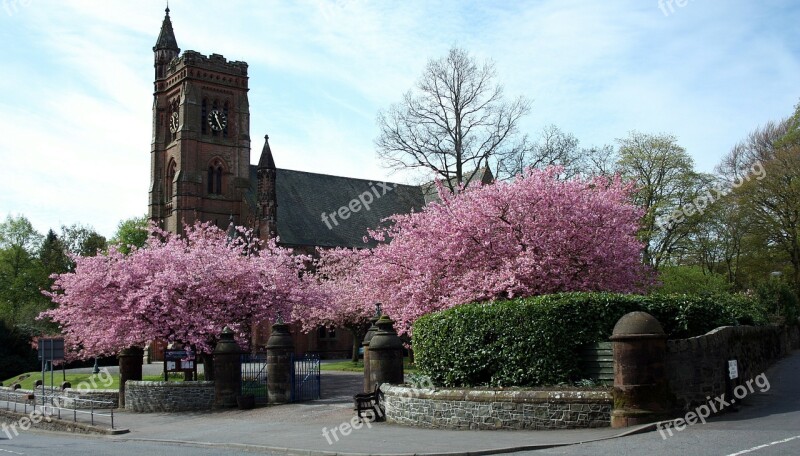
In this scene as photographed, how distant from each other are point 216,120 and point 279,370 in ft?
136

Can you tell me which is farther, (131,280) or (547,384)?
(131,280)

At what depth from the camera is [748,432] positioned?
1309cm

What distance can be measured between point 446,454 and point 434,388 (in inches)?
160

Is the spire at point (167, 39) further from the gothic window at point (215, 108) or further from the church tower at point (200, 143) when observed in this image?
the gothic window at point (215, 108)

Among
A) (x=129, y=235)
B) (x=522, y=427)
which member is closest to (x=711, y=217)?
(x=522, y=427)

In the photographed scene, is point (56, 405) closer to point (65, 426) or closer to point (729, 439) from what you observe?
point (65, 426)

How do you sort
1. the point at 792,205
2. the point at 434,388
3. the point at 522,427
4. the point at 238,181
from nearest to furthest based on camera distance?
the point at 522,427 < the point at 434,388 < the point at 792,205 < the point at 238,181

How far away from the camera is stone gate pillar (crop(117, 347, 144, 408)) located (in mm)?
28047

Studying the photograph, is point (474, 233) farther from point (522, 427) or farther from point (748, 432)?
point (748, 432)

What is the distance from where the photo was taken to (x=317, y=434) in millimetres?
17688

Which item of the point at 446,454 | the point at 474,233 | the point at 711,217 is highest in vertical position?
the point at 711,217

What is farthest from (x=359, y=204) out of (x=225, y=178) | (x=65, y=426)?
(x=65, y=426)

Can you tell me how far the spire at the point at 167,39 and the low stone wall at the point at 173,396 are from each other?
48046 mm

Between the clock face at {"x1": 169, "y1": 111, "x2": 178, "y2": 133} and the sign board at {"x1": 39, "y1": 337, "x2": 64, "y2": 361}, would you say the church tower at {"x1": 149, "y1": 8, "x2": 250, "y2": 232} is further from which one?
the sign board at {"x1": 39, "y1": 337, "x2": 64, "y2": 361}
